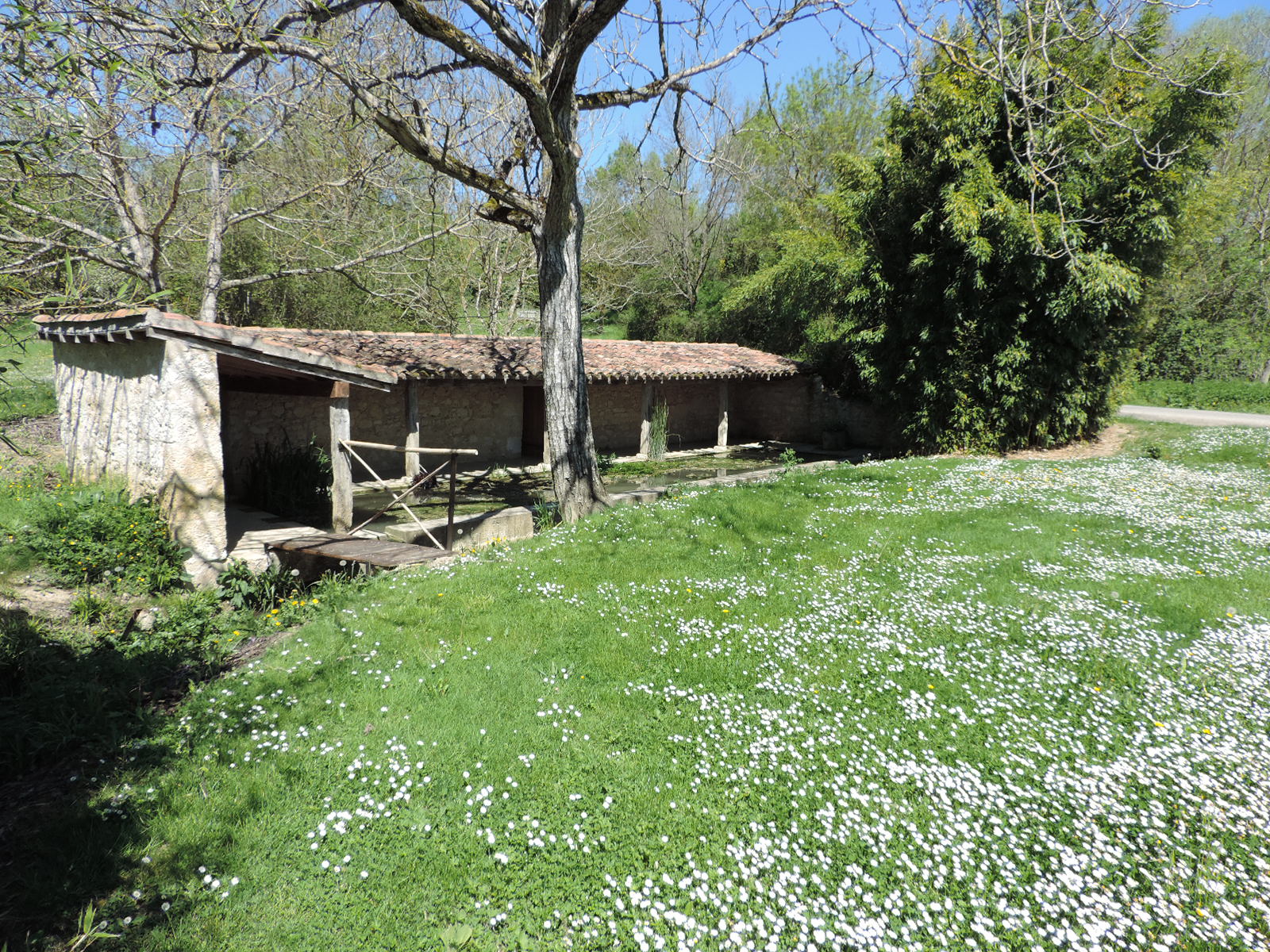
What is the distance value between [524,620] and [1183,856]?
425 cm

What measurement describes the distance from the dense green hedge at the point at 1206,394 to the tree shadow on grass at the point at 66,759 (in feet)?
81.5

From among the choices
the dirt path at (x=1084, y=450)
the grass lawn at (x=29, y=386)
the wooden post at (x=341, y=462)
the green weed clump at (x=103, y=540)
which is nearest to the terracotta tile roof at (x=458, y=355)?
the wooden post at (x=341, y=462)

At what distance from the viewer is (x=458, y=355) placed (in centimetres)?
1414

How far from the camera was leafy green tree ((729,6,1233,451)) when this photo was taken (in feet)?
42.0

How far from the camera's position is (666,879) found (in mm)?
3020

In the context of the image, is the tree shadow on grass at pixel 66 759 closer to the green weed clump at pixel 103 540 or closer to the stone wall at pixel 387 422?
the green weed clump at pixel 103 540

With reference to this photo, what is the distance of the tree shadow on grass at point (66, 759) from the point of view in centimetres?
280

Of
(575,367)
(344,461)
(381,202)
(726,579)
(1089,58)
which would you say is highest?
(1089,58)

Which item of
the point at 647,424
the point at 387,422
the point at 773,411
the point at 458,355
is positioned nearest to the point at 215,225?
the point at 387,422

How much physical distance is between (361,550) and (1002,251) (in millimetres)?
13325

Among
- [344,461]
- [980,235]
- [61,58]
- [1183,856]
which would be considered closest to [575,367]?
[344,461]

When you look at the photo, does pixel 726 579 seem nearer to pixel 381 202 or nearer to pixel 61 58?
pixel 61 58

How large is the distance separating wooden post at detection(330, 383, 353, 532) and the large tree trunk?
2.76 meters

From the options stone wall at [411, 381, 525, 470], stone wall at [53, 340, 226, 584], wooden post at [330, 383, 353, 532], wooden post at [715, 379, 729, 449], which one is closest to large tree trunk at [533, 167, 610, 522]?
wooden post at [330, 383, 353, 532]
